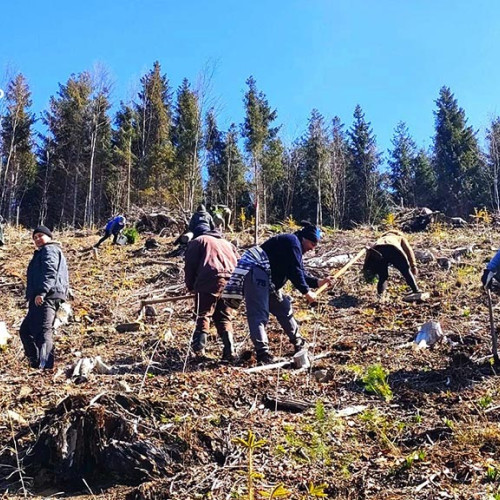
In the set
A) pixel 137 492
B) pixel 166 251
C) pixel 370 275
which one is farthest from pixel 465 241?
pixel 137 492

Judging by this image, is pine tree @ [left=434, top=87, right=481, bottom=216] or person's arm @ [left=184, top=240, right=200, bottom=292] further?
pine tree @ [left=434, top=87, right=481, bottom=216]

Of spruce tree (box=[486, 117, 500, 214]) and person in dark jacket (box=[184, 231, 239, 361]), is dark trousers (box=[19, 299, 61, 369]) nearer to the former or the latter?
person in dark jacket (box=[184, 231, 239, 361])

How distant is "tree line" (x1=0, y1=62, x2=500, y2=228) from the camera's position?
3422 cm

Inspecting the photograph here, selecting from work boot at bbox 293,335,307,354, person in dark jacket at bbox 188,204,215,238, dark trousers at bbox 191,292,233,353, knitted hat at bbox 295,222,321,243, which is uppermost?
person in dark jacket at bbox 188,204,215,238

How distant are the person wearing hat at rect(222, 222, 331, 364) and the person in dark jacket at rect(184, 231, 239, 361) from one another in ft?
0.64

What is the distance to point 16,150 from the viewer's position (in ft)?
113

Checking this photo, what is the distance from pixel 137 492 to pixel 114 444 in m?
0.35

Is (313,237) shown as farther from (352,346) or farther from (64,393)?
(64,393)

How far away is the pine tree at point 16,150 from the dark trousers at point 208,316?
30311 mm

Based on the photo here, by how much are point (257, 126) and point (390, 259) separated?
29.4 m

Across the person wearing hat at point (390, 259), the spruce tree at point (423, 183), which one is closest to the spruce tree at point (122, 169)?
the spruce tree at point (423, 183)

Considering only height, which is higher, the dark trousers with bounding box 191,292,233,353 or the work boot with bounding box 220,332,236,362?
the dark trousers with bounding box 191,292,233,353

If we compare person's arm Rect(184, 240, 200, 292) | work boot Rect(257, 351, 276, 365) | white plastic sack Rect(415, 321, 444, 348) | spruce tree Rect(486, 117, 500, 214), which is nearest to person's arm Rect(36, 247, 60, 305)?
person's arm Rect(184, 240, 200, 292)

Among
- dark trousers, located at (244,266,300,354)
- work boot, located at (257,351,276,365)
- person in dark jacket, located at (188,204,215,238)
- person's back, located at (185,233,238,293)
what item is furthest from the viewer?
person in dark jacket, located at (188,204,215,238)
